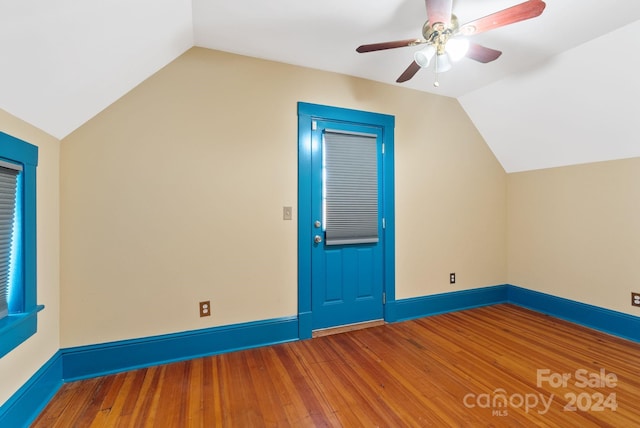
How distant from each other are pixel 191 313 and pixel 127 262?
2.02ft

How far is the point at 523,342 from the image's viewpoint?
253 cm

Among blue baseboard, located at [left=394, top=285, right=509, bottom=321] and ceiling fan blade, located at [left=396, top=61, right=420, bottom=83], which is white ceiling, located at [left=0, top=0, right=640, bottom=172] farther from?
blue baseboard, located at [left=394, top=285, right=509, bottom=321]

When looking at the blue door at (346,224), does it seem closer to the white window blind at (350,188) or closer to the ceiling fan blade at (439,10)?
the white window blind at (350,188)

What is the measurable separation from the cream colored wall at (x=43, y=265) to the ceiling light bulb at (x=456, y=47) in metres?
2.47

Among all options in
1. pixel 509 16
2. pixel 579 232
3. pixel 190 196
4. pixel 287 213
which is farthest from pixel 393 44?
pixel 579 232

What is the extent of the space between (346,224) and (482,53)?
1.71 metres

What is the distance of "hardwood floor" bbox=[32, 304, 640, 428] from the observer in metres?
1.64

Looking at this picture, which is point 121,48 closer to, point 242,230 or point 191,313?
point 242,230

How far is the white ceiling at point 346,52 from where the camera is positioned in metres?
1.36

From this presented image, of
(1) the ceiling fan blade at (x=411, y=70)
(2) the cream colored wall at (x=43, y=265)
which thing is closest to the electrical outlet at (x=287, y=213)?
(1) the ceiling fan blade at (x=411, y=70)

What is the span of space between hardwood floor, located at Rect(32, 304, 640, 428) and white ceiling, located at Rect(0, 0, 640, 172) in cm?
176

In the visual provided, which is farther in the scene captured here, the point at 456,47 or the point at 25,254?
the point at 456,47

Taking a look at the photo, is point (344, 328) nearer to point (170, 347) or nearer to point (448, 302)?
point (448, 302)

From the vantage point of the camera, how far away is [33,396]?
162 centimetres
